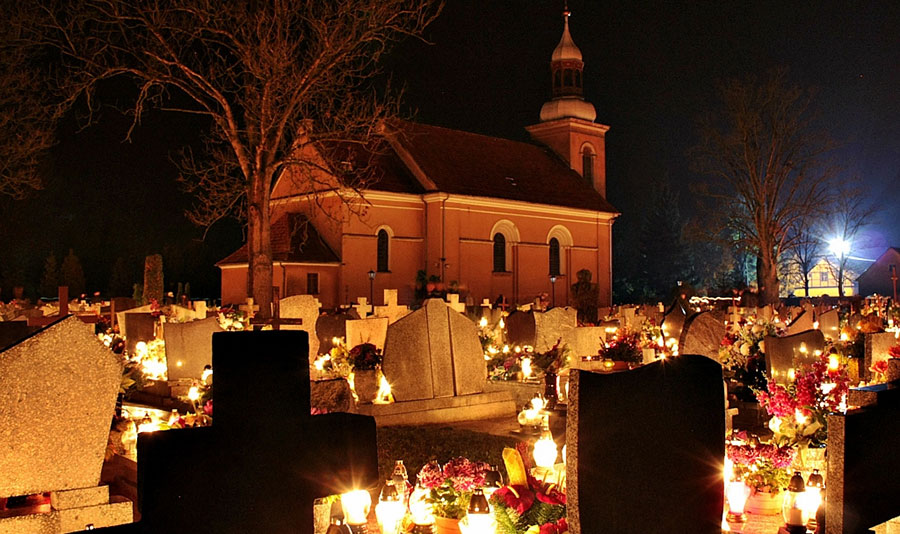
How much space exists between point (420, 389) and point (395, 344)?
770mm

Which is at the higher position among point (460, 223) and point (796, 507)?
point (460, 223)

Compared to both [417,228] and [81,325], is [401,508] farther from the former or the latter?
[417,228]

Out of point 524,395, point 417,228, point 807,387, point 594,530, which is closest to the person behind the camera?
point 594,530

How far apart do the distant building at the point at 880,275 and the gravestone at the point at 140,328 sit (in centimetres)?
6526

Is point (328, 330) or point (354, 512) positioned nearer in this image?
point (354, 512)

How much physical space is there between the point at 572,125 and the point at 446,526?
5031 cm

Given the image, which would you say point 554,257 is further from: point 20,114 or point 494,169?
point 20,114

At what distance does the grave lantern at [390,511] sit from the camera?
16.7ft

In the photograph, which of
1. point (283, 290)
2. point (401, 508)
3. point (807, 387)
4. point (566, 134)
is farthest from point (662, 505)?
point (566, 134)

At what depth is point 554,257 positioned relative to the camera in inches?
1919

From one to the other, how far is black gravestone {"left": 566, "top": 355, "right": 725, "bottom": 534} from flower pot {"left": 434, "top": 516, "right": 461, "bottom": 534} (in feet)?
3.37

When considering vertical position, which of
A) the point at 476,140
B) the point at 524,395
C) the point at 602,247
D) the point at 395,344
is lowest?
the point at 524,395

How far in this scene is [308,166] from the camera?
22.9m

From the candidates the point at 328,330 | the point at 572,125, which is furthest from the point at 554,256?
the point at 328,330
